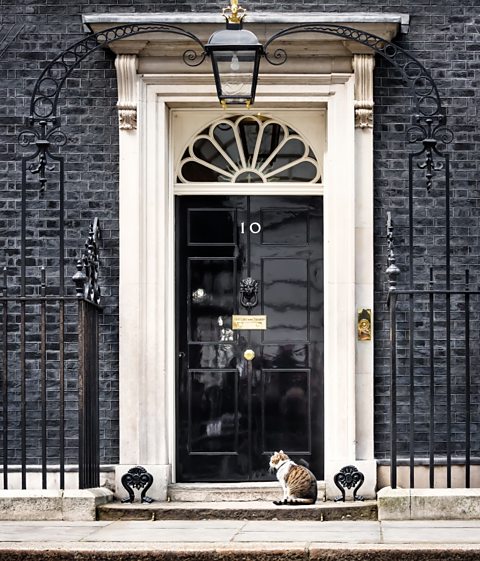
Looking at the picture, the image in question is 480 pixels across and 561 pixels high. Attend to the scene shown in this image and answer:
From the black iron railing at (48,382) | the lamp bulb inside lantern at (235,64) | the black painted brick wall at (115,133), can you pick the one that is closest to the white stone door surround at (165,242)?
the black painted brick wall at (115,133)

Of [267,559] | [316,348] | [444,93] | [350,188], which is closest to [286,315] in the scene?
[316,348]

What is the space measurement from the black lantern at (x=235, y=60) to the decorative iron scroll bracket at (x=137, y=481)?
309 cm

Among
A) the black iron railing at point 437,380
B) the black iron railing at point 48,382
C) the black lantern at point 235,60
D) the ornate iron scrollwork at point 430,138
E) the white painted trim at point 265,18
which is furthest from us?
the black iron railing at point 437,380

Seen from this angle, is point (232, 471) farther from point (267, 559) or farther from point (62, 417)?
point (267, 559)

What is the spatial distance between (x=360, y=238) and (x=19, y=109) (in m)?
2.95

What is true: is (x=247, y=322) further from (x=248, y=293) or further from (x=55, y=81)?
(x=55, y=81)

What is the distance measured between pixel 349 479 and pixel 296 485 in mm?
599

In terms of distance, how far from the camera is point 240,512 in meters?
11.8

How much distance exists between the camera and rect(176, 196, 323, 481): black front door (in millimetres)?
12859

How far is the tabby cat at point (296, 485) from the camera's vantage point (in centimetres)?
1191

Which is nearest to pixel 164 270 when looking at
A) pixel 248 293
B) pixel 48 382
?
pixel 248 293

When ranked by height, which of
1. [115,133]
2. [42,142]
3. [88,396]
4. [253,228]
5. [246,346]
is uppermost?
[115,133]

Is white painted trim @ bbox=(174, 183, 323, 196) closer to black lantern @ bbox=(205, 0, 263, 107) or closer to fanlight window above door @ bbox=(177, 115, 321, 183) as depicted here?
fanlight window above door @ bbox=(177, 115, 321, 183)

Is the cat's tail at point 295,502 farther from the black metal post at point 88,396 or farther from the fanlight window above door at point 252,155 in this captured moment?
the fanlight window above door at point 252,155
